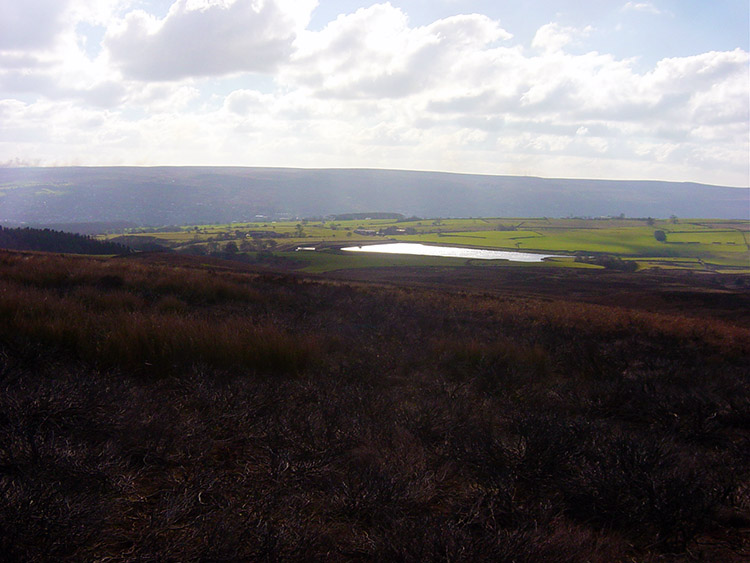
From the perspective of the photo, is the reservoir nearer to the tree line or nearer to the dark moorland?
the tree line

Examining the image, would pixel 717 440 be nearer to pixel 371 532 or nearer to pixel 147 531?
pixel 371 532

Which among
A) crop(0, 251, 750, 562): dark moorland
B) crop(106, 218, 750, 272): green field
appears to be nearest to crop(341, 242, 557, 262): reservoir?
crop(106, 218, 750, 272): green field

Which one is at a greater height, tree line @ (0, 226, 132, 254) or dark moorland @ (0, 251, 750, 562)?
tree line @ (0, 226, 132, 254)

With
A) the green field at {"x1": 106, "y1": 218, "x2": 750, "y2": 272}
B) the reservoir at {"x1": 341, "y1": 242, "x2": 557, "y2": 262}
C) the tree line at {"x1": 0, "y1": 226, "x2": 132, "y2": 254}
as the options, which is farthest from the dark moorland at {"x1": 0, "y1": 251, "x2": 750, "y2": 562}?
the reservoir at {"x1": 341, "y1": 242, "x2": 557, "y2": 262}

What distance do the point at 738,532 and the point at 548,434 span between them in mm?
1318

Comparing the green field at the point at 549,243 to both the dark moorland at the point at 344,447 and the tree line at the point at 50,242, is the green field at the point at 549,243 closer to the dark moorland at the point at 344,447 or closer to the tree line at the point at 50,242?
the tree line at the point at 50,242

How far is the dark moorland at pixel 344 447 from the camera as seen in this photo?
2521 millimetres

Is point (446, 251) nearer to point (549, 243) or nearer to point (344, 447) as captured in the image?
point (549, 243)

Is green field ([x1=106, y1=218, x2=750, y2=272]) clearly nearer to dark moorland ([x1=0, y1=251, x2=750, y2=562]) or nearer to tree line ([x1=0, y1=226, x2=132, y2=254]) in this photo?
tree line ([x1=0, y1=226, x2=132, y2=254])

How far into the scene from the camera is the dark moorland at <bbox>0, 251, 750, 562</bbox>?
2521mm

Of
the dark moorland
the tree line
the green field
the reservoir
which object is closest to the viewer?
the dark moorland

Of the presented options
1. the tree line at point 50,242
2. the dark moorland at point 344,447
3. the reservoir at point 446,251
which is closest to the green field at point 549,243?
the reservoir at point 446,251

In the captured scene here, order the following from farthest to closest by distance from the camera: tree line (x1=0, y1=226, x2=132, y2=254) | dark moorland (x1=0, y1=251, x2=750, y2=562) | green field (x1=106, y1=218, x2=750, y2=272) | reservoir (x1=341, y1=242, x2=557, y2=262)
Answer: reservoir (x1=341, y1=242, x2=557, y2=262) → green field (x1=106, y1=218, x2=750, y2=272) → tree line (x1=0, y1=226, x2=132, y2=254) → dark moorland (x1=0, y1=251, x2=750, y2=562)

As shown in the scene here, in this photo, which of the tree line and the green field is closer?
the tree line
